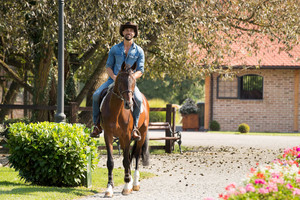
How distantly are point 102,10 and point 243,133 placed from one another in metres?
17.6

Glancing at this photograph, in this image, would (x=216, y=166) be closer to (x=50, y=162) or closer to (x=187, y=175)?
(x=187, y=175)

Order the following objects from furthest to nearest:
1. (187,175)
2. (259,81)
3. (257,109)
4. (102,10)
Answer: (259,81) < (257,109) < (102,10) < (187,175)

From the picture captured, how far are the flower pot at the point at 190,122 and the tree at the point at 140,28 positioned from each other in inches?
508

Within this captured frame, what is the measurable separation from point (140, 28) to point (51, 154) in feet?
23.8

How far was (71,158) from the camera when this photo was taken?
8.95 m

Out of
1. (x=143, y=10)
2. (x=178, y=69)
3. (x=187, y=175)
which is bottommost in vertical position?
(x=187, y=175)

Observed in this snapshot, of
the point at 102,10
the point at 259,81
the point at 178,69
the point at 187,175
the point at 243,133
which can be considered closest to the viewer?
the point at 187,175

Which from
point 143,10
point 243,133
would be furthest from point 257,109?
point 143,10

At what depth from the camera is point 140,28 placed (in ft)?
50.5

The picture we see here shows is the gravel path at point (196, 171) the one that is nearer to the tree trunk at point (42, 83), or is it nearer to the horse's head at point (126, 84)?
the horse's head at point (126, 84)

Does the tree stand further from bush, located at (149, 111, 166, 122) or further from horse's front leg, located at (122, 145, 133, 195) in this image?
bush, located at (149, 111, 166, 122)

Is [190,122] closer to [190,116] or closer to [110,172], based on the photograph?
[190,116]

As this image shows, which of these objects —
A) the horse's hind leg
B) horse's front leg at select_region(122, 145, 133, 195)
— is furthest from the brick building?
horse's front leg at select_region(122, 145, 133, 195)

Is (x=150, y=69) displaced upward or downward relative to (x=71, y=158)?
upward
